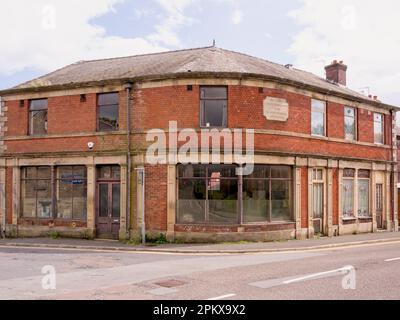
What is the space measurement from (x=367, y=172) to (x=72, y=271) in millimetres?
17262

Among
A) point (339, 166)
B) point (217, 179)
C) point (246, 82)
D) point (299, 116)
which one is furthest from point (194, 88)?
point (339, 166)

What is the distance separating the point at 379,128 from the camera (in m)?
25.5

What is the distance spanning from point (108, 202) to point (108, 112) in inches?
150

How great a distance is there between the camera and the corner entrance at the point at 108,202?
19672mm

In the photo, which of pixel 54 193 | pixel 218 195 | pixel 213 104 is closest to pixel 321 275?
pixel 218 195

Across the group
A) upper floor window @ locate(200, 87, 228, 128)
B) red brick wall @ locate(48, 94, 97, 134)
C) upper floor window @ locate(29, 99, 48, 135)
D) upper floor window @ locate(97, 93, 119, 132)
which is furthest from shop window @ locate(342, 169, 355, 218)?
upper floor window @ locate(29, 99, 48, 135)

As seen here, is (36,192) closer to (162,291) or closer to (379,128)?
(162,291)

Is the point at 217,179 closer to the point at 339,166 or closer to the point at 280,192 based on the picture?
the point at 280,192

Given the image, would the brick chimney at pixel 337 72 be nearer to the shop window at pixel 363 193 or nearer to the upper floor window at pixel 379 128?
the upper floor window at pixel 379 128

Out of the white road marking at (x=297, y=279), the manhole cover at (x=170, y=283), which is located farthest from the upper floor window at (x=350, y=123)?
the manhole cover at (x=170, y=283)

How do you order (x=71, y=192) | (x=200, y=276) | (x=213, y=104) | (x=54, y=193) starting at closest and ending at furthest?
(x=200, y=276), (x=213, y=104), (x=71, y=192), (x=54, y=193)

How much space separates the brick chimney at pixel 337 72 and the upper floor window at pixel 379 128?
390 centimetres

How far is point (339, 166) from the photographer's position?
878 inches

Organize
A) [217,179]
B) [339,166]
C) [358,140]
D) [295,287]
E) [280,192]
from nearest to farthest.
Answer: [295,287] < [217,179] < [280,192] < [339,166] < [358,140]
